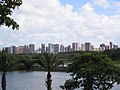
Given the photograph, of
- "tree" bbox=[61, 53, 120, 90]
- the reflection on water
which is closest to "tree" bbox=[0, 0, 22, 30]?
"tree" bbox=[61, 53, 120, 90]

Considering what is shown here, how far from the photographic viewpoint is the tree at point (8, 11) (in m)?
9.89

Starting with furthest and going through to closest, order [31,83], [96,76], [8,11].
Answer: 1. [31,83]
2. [96,76]
3. [8,11]

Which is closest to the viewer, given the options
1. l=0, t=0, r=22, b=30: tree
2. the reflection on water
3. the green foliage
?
l=0, t=0, r=22, b=30: tree

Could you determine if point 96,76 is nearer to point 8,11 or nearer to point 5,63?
point 5,63

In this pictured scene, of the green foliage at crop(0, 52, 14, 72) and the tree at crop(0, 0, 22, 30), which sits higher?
the tree at crop(0, 0, 22, 30)

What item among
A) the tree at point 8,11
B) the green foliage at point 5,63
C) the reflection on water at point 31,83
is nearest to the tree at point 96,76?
the green foliage at point 5,63

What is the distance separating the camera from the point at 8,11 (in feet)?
33.3

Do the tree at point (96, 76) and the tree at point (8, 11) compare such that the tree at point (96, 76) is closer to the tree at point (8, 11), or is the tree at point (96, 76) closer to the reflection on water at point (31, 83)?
the tree at point (8, 11)


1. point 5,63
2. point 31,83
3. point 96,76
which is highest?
point 5,63

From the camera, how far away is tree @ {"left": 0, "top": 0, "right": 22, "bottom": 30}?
9891mm

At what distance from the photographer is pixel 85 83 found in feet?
93.4

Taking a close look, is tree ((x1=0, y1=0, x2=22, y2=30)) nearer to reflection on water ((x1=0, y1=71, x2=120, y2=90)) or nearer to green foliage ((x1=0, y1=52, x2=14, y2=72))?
green foliage ((x1=0, y1=52, x2=14, y2=72))

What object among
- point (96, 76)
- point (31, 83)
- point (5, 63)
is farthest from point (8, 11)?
point (31, 83)

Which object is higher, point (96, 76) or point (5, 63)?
point (5, 63)
